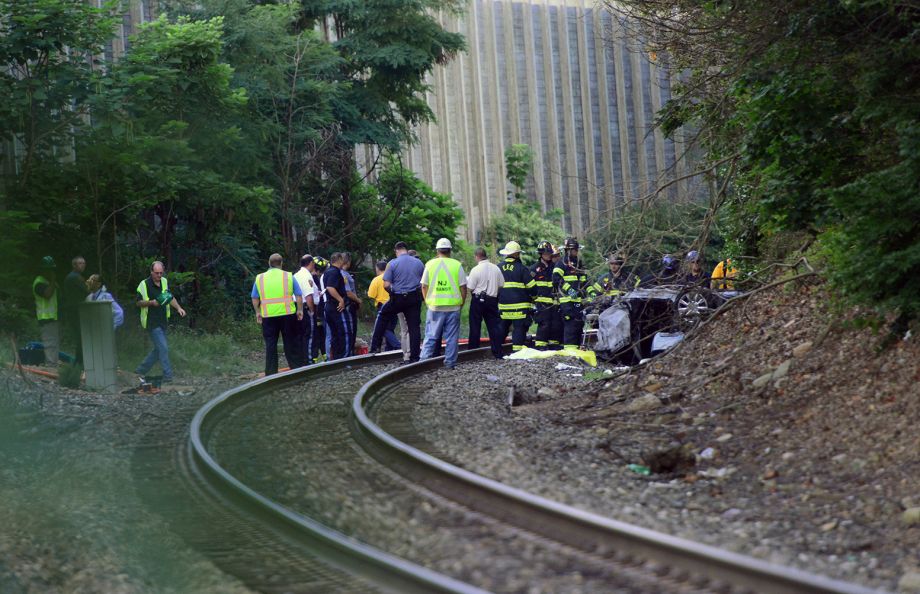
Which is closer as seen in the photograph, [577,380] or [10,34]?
[577,380]

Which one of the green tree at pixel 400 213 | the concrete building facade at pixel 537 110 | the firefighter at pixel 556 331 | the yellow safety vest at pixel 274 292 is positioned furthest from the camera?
the concrete building facade at pixel 537 110

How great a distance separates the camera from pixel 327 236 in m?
29.4

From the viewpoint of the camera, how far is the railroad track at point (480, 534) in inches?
199

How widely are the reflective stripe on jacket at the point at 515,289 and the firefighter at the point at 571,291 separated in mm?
518

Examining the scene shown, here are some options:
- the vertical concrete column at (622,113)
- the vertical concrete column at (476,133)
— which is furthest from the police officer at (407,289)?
the vertical concrete column at (622,113)

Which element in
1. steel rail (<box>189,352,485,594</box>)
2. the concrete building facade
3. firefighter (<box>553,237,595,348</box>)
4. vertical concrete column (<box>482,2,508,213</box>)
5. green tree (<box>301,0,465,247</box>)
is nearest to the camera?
steel rail (<box>189,352,485,594</box>)

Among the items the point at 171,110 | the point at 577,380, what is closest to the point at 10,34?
the point at 171,110

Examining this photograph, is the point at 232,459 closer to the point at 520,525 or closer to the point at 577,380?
the point at 520,525

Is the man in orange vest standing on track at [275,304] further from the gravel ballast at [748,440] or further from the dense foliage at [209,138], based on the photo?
the dense foliage at [209,138]

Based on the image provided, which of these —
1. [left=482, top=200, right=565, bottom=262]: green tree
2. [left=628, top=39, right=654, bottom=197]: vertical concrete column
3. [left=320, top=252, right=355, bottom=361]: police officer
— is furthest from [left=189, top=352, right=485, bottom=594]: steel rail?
[left=628, top=39, right=654, bottom=197]: vertical concrete column

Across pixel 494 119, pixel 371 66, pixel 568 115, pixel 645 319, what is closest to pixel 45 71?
pixel 645 319

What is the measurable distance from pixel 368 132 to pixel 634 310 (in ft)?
49.4

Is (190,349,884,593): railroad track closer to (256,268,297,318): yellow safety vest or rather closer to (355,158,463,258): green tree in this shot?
(256,268,297,318): yellow safety vest

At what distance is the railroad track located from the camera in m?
5.07
